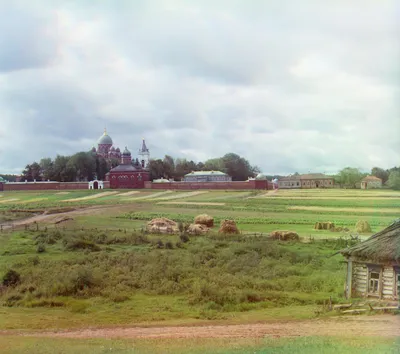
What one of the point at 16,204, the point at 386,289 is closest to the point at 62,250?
the point at 16,204

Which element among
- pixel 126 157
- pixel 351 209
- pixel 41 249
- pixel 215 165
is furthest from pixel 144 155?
pixel 351 209

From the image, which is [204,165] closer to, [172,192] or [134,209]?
[172,192]

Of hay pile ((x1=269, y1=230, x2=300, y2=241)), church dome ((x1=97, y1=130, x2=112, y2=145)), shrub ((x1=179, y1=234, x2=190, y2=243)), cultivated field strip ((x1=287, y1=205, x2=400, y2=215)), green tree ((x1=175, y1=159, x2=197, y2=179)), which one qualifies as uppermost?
church dome ((x1=97, y1=130, x2=112, y2=145))

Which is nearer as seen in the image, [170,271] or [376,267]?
[376,267]

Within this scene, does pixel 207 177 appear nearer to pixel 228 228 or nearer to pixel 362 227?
pixel 228 228

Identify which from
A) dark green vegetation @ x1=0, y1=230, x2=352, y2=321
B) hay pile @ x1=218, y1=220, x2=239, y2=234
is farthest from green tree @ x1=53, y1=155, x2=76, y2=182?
hay pile @ x1=218, y1=220, x2=239, y2=234

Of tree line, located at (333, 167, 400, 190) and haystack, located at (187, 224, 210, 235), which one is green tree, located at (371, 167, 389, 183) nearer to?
tree line, located at (333, 167, 400, 190)
